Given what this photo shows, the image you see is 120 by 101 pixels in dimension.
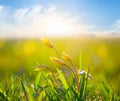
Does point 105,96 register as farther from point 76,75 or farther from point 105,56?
point 105,56

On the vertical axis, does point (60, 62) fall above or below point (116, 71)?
above

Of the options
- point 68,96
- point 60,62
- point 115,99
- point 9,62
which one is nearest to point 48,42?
point 60,62

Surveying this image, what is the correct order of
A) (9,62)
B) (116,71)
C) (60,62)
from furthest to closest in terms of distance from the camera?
1. (9,62)
2. (116,71)
3. (60,62)

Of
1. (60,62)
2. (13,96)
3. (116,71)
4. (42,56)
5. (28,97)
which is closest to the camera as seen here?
(28,97)

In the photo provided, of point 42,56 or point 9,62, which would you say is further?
point 42,56

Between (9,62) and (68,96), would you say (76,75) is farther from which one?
(9,62)

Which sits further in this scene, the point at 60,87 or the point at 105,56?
the point at 105,56

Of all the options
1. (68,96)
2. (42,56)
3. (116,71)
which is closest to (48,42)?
(68,96)

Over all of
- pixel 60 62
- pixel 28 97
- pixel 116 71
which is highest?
pixel 60 62

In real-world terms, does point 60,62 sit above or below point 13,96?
above
